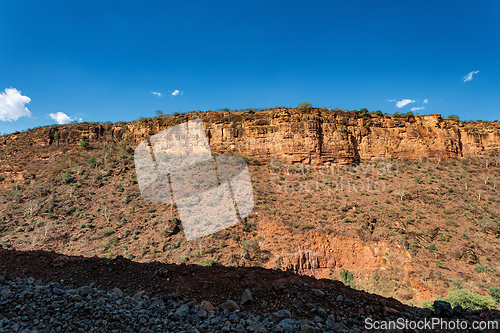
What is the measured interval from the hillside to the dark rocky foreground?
1024cm

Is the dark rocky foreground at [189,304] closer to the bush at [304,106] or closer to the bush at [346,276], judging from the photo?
the bush at [346,276]

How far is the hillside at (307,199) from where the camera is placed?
1509cm

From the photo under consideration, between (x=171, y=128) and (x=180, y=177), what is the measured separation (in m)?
9.59

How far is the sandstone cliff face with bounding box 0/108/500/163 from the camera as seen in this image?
27.9 metres

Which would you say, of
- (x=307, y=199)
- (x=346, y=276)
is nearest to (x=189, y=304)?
(x=346, y=276)

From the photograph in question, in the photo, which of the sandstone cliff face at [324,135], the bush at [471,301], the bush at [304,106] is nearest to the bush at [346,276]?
the bush at [471,301]

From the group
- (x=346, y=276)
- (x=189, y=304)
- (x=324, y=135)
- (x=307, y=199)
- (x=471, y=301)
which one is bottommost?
(x=346, y=276)

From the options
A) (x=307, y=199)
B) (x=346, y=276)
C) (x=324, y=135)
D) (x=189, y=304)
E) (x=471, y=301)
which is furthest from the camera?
(x=324, y=135)

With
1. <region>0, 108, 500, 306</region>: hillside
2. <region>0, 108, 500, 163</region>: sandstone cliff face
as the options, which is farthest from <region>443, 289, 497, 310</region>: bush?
<region>0, 108, 500, 163</region>: sandstone cliff face

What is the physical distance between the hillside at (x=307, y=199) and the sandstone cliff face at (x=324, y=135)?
0.15 meters

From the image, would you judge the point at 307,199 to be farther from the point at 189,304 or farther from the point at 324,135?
the point at 189,304

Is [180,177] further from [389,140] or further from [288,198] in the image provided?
[389,140]

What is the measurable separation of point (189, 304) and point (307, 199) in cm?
1913

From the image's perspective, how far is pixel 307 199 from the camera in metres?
21.7
